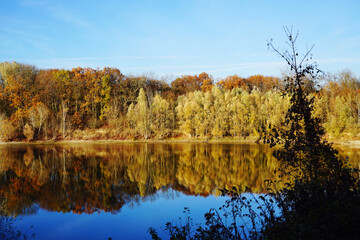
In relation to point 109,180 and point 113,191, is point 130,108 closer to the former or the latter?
point 109,180

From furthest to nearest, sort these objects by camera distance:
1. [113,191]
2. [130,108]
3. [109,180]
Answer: [130,108] → [109,180] → [113,191]

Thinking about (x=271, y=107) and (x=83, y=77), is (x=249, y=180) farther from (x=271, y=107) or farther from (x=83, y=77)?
(x=83, y=77)

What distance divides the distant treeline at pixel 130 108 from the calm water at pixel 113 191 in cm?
2783

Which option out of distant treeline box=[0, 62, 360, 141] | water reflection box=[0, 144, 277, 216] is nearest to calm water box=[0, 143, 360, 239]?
water reflection box=[0, 144, 277, 216]

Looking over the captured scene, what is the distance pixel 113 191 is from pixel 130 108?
42209mm

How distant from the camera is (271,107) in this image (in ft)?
177

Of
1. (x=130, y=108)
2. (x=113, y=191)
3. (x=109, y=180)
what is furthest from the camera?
(x=130, y=108)

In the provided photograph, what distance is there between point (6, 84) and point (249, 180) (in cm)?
6628

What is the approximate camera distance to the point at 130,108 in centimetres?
5803

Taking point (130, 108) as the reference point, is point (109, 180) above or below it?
below

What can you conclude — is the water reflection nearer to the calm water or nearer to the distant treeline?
the calm water

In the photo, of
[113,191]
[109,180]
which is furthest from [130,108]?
[113,191]

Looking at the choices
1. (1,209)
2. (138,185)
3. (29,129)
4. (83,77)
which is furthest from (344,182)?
(83,77)

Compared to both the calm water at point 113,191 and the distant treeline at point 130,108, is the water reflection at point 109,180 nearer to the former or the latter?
the calm water at point 113,191
